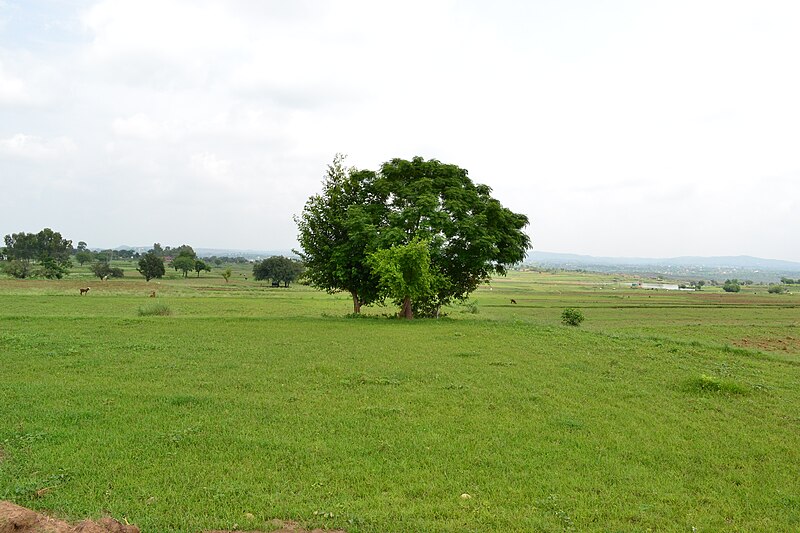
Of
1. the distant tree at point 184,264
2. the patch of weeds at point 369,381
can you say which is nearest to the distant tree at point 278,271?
the distant tree at point 184,264

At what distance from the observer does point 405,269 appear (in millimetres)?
26328

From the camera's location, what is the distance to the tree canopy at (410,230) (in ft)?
89.1

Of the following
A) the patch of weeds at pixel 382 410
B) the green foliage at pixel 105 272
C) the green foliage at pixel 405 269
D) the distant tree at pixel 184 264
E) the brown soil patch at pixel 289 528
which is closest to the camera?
the brown soil patch at pixel 289 528

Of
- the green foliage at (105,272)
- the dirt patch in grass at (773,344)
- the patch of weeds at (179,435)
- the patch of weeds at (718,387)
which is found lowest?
the dirt patch in grass at (773,344)

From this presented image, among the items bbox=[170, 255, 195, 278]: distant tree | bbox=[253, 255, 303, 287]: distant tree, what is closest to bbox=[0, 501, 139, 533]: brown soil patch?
bbox=[253, 255, 303, 287]: distant tree

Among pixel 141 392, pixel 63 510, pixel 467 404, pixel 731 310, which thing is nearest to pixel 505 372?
pixel 467 404

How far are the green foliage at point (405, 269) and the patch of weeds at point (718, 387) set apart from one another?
1508cm

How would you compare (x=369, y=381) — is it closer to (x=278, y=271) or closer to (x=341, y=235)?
(x=341, y=235)

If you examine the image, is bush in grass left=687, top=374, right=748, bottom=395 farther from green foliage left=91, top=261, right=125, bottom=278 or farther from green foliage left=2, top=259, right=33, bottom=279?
green foliage left=91, top=261, right=125, bottom=278

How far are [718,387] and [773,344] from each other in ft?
72.2

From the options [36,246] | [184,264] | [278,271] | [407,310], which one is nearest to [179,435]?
[407,310]

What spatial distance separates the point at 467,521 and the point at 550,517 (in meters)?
1.05

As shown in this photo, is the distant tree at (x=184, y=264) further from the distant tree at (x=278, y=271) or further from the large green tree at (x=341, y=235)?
the large green tree at (x=341, y=235)

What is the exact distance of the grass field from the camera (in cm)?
612
